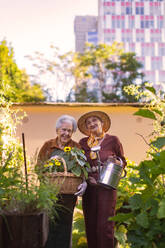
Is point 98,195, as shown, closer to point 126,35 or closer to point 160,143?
point 160,143

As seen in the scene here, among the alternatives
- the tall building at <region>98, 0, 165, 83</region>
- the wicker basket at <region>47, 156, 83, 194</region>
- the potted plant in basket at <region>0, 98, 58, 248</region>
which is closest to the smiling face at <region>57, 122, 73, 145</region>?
the wicker basket at <region>47, 156, 83, 194</region>

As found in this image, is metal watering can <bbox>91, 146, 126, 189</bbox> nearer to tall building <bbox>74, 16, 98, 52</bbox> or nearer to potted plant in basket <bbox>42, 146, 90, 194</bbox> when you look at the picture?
potted plant in basket <bbox>42, 146, 90, 194</bbox>

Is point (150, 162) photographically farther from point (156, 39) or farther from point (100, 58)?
point (156, 39)

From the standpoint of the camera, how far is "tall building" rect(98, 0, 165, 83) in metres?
69.8

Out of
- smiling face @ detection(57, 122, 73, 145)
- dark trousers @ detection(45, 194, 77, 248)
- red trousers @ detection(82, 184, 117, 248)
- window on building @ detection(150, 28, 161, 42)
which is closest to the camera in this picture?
dark trousers @ detection(45, 194, 77, 248)

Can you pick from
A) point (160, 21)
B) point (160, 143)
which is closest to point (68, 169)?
point (160, 143)

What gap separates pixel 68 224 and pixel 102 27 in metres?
69.2

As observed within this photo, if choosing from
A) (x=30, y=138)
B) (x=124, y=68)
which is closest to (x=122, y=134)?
(x=30, y=138)

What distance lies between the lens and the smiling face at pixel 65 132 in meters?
3.72

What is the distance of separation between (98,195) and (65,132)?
2.28 feet

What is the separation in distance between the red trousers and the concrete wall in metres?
5.99

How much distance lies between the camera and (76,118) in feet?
32.0

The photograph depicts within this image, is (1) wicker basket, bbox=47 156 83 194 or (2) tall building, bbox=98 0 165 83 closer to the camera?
(1) wicker basket, bbox=47 156 83 194

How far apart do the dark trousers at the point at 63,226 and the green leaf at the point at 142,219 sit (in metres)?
0.76
